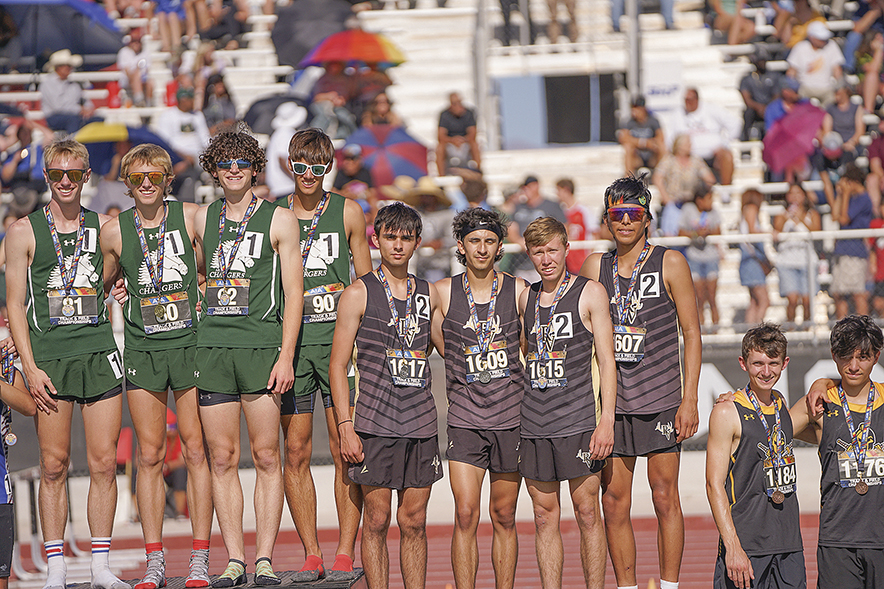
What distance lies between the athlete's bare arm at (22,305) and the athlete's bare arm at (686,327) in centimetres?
342

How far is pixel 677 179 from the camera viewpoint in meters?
→ 12.9

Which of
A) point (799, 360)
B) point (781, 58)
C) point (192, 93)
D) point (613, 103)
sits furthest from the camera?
point (613, 103)

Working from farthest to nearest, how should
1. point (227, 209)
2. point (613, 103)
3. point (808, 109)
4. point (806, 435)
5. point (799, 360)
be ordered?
Result: point (613, 103), point (808, 109), point (799, 360), point (227, 209), point (806, 435)

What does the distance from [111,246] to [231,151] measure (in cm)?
89

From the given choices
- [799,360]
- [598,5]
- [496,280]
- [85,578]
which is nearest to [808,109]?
[799,360]

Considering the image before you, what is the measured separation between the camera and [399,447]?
583 centimetres

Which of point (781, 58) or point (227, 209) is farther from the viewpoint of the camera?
point (781, 58)

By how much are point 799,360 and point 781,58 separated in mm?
6434

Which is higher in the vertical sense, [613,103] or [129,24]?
[129,24]

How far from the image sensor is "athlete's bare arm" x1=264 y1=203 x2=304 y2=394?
580 centimetres

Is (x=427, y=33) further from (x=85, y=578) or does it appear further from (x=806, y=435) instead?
(x=806, y=435)

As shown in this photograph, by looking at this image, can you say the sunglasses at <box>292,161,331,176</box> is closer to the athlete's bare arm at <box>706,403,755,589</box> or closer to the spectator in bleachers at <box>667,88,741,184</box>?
the athlete's bare arm at <box>706,403,755,589</box>

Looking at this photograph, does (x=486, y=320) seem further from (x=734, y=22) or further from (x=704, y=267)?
(x=734, y=22)

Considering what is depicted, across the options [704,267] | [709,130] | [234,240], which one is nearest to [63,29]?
[709,130]
